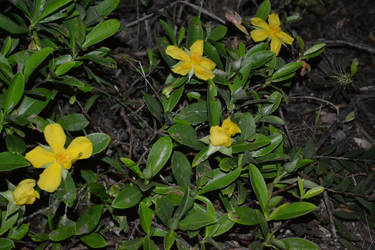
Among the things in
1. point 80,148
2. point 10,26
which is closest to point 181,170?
point 80,148

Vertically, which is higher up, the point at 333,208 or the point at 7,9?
the point at 7,9

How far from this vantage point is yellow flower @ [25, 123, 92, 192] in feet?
5.20

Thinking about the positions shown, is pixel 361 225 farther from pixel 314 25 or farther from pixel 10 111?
pixel 10 111

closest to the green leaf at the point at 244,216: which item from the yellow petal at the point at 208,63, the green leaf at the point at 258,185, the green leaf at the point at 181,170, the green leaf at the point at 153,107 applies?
the green leaf at the point at 258,185

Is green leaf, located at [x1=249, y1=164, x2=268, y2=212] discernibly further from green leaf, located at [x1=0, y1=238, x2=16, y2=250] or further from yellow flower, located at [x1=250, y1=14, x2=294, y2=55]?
green leaf, located at [x1=0, y1=238, x2=16, y2=250]

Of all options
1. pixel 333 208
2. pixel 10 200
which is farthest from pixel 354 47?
pixel 10 200

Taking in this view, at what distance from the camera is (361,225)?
2168 mm

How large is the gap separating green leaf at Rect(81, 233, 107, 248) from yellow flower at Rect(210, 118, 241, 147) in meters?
0.69

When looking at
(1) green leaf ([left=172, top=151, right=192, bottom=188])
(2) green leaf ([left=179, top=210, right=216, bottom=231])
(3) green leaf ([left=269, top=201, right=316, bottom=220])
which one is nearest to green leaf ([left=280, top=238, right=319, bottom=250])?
(3) green leaf ([left=269, top=201, right=316, bottom=220])

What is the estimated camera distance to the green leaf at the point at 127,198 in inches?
62.6

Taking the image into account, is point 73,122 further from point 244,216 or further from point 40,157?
point 244,216

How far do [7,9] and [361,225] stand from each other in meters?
2.23

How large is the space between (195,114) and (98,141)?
0.44 meters

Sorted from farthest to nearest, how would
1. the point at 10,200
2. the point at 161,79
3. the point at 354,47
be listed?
the point at 354,47
the point at 161,79
the point at 10,200
